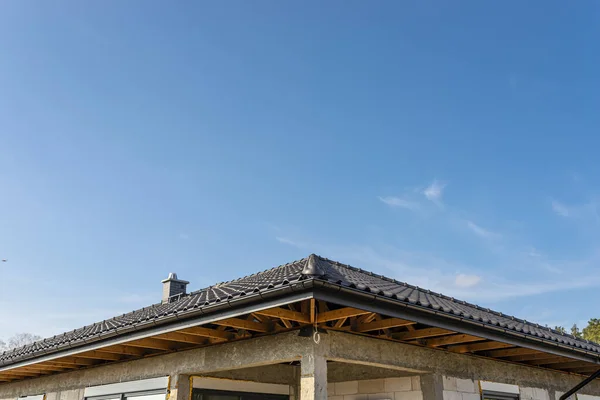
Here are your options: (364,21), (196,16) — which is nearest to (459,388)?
(364,21)

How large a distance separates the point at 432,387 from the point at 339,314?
2.75 meters

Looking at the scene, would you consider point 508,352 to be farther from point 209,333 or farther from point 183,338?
point 183,338

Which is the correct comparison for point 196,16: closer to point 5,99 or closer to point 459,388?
point 5,99

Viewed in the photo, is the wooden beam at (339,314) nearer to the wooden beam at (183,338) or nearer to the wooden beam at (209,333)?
the wooden beam at (209,333)

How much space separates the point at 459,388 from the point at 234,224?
10012 millimetres

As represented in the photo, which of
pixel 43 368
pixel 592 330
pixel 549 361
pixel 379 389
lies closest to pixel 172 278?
pixel 43 368

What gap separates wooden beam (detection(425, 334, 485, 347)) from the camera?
6957 millimetres

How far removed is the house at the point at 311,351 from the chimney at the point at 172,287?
116 inches

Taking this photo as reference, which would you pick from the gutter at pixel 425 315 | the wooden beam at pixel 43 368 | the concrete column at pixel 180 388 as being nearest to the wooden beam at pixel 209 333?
the concrete column at pixel 180 388

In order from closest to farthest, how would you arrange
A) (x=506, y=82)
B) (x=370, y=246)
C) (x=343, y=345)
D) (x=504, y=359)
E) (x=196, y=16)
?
1. (x=343, y=345)
2. (x=504, y=359)
3. (x=196, y=16)
4. (x=506, y=82)
5. (x=370, y=246)

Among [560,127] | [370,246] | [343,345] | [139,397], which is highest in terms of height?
[560,127]

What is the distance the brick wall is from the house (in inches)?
0.7

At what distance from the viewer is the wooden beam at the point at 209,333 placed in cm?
652

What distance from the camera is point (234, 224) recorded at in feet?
54.2
